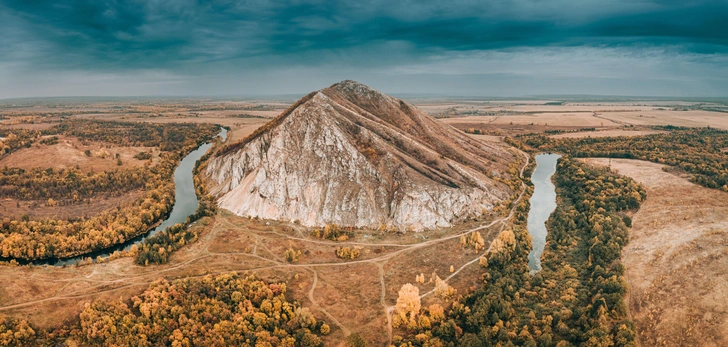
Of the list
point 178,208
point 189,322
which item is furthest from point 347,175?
point 189,322

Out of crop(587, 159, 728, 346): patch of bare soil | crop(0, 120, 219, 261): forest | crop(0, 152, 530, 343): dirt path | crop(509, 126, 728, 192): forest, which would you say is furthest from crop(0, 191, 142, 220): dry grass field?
crop(509, 126, 728, 192): forest

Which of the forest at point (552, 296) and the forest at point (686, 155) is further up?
the forest at point (686, 155)

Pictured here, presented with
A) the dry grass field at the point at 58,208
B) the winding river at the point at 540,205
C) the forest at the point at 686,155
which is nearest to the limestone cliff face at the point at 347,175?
the winding river at the point at 540,205

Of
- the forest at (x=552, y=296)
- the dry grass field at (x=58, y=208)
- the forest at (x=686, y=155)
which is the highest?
the forest at (x=686, y=155)

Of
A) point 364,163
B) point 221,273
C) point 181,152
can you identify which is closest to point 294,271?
point 221,273

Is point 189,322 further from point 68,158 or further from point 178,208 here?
point 68,158

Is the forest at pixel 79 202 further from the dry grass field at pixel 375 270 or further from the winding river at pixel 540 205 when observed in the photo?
the winding river at pixel 540 205
